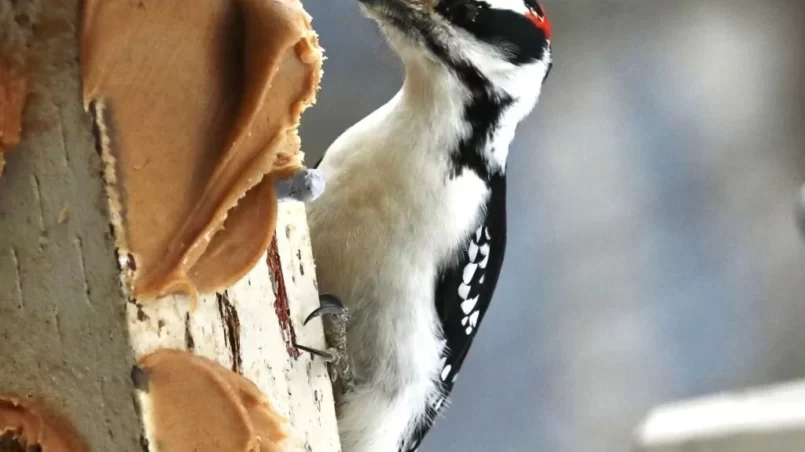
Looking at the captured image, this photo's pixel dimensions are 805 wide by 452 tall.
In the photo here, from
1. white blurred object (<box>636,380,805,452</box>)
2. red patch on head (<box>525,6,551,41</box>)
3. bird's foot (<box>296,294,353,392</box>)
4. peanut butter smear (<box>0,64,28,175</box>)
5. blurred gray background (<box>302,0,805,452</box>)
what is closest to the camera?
peanut butter smear (<box>0,64,28,175</box>)

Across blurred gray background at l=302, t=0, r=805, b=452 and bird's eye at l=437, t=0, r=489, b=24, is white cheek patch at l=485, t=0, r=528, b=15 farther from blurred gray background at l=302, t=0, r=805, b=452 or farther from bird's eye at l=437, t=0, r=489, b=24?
blurred gray background at l=302, t=0, r=805, b=452

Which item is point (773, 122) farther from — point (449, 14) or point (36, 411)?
point (36, 411)

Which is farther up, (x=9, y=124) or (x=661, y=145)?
Result: (x=9, y=124)

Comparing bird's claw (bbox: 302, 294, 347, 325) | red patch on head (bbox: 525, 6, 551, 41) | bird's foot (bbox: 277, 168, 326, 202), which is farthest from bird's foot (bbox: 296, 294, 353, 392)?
red patch on head (bbox: 525, 6, 551, 41)

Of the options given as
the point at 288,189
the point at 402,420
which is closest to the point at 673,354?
the point at 402,420

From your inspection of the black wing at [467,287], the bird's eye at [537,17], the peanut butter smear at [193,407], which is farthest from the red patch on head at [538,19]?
the peanut butter smear at [193,407]
